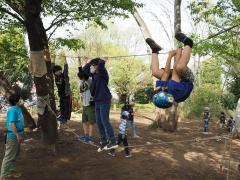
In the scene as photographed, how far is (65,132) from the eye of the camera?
1244cm

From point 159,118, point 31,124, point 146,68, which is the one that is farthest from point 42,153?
point 146,68

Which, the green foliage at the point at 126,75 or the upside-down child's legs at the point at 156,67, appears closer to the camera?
the upside-down child's legs at the point at 156,67

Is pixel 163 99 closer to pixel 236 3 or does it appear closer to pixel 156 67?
pixel 156 67

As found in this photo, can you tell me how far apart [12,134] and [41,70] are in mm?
2156

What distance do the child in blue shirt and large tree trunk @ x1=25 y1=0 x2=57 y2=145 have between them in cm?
180

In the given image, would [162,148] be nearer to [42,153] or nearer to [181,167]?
[181,167]

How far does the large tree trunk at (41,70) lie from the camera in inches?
341

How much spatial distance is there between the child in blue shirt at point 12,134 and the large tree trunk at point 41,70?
1.80 meters

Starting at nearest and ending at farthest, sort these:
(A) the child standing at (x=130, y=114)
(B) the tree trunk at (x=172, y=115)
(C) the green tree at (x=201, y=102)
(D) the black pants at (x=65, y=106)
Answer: (D) the black pants at (x=65, y=106) < (A) the child standing at (x=130, y=114) < (B) the tree trunk at (x=172, y=115) < (C) the green tree at (x=201, y=102)

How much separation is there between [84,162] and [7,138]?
2.27m

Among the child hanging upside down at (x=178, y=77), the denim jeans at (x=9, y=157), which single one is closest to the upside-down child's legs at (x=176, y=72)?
the child hanging upside down at (x=178, y=77)

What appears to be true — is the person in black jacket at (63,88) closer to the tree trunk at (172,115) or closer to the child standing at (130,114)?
the child standing at (130,114)

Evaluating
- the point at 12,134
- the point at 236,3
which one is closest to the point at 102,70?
the point at 12,134

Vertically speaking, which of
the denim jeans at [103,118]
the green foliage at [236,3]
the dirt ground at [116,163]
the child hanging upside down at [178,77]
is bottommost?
the dirt ground at [116,163]
